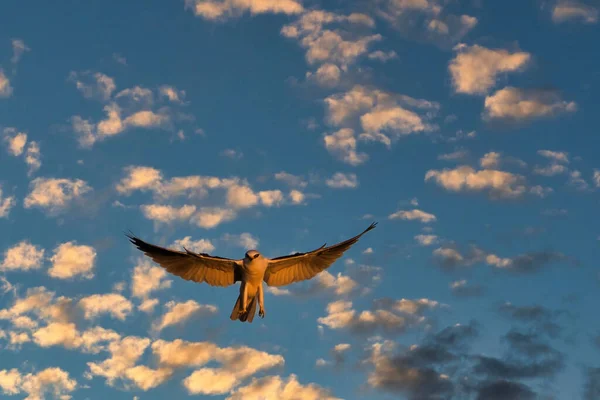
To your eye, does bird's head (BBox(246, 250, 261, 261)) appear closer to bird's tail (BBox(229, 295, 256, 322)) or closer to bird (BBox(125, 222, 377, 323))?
bird (BBox(125, 222, 377, 323))

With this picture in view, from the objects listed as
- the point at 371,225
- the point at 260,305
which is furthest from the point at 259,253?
the point at 371,225

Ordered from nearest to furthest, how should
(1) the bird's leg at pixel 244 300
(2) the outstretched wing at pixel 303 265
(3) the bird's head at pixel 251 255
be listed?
(3) the bird's head at pixel 251 255 < (1) the bird's leg at pixel 244 300 < (2) the outstretched wing at pixel 303 265

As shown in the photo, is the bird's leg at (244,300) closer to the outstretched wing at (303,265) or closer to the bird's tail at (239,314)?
the bird's tail at (239,314)

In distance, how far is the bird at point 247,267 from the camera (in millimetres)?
47938

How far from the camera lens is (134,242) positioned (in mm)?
48375

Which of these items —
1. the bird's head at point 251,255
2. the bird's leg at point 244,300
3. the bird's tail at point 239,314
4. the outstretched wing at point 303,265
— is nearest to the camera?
the bird's head at point 251,255

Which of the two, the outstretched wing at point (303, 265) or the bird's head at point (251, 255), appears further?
the outstretched wing at point (303, 265)

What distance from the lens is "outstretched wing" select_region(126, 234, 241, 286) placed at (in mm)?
48531

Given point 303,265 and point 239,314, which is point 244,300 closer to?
point 239,314

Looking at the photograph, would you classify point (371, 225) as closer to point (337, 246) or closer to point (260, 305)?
point (337, 246)

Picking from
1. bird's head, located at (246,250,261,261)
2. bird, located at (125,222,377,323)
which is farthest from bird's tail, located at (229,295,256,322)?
bird's head, located at (246,250,261,261)

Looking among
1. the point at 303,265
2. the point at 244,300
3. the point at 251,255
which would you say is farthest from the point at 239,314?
the point at 303,265

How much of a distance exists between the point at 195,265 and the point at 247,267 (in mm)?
4346

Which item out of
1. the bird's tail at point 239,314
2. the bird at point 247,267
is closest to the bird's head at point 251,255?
the bird at point 247,267
